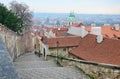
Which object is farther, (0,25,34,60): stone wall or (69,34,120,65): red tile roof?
(69,34,120,65): red tile roof

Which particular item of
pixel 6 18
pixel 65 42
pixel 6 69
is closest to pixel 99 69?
pixel 6 69

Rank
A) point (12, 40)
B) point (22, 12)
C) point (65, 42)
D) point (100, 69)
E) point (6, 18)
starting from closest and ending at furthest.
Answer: point (100, 69)
point (12, 40)
point (65, 42)
point (6, 18)
point (22, 12)

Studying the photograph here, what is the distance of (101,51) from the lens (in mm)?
20375

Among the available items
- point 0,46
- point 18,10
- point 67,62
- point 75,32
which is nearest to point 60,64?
point 67,62

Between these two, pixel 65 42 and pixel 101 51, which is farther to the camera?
pixel 65 42

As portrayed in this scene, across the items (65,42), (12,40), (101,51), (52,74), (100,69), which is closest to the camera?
(100,69)

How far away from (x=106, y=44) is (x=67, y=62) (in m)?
7.67

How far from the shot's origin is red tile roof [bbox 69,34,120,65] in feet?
59.2

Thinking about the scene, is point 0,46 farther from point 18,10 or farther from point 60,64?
point 18,10

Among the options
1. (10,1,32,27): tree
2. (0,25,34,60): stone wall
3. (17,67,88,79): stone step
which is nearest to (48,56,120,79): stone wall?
(17,67,88,79): stone step

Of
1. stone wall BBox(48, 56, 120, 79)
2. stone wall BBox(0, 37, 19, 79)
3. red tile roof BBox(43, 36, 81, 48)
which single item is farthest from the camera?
red tile roof BBox(43, 36, 81, 48)

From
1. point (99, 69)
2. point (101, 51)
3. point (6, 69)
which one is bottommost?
point (101, 51)

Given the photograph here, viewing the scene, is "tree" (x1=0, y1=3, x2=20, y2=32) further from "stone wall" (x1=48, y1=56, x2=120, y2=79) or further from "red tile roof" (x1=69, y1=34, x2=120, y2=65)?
"stone wall" (x1=48, y1=56, x2=120, y2=79)

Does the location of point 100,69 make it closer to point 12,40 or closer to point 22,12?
point 12,40
